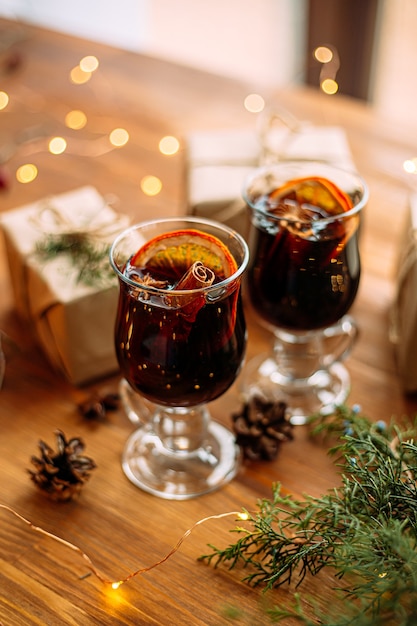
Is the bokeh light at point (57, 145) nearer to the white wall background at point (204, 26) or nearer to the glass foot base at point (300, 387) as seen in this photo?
the glass foot base at point (300, 387)

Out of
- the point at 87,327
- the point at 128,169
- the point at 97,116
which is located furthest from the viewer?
the point at 97,116

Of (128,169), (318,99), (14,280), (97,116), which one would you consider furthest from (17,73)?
(14,280)

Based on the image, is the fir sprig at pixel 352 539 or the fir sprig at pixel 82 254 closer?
the fir sprig at pixel 352 539

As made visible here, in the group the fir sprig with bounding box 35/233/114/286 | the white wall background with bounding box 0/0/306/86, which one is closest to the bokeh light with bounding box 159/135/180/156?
the fir sprig with bounding box 35/233/114/286

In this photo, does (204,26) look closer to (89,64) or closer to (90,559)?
(89,64)

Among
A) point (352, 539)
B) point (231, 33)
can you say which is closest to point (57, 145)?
point (352, 539)

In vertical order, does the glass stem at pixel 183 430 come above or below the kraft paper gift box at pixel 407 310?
below

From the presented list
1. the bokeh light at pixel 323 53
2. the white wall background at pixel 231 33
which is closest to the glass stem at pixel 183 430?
the bokeh light at pixel 323 53

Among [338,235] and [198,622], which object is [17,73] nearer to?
[338,235]

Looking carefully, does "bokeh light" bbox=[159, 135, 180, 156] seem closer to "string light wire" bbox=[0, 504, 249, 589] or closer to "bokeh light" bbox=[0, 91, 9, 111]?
"bokeh light" bbox=[0, 91, 9, 111]
